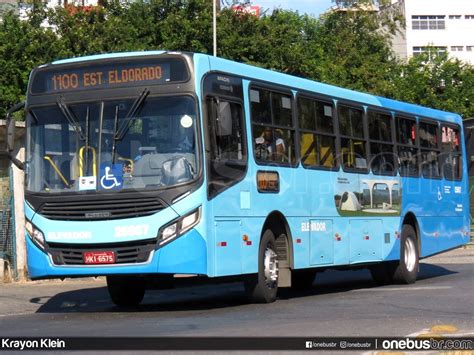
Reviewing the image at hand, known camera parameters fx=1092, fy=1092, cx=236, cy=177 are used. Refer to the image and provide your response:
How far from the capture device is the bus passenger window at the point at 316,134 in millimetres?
16094

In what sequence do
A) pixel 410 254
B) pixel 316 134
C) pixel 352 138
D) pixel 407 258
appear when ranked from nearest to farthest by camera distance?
pixel 316 134 < pixel 352 138 < pixel 407 258 < pixel 410 254

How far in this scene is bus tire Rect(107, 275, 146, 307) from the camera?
15.6m

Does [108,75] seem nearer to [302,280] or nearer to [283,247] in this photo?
[283,247]

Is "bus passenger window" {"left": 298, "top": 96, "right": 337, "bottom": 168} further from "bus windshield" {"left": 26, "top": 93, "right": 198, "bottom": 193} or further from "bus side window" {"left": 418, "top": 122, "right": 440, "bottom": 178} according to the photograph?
"bus side window" {"left": 418, "top": 122, "right": 440, "bottom": 178}

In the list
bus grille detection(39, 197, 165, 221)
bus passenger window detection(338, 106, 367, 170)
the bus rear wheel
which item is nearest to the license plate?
bus grille detection(39, 197, 165, 221)

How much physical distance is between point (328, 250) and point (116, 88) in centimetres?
463

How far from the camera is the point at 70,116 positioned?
13.8m

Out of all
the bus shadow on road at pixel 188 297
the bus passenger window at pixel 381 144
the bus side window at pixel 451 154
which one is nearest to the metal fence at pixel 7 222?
the bus shadow on road at pixel 188 297

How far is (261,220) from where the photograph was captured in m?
14.6

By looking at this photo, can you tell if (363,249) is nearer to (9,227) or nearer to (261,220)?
(261,220)

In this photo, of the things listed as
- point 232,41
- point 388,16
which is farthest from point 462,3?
point 232,41

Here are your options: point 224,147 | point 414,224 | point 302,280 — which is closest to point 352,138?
point 302,280

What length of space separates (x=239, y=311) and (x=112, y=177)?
235cm

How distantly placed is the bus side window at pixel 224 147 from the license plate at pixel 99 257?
1.43 metres
